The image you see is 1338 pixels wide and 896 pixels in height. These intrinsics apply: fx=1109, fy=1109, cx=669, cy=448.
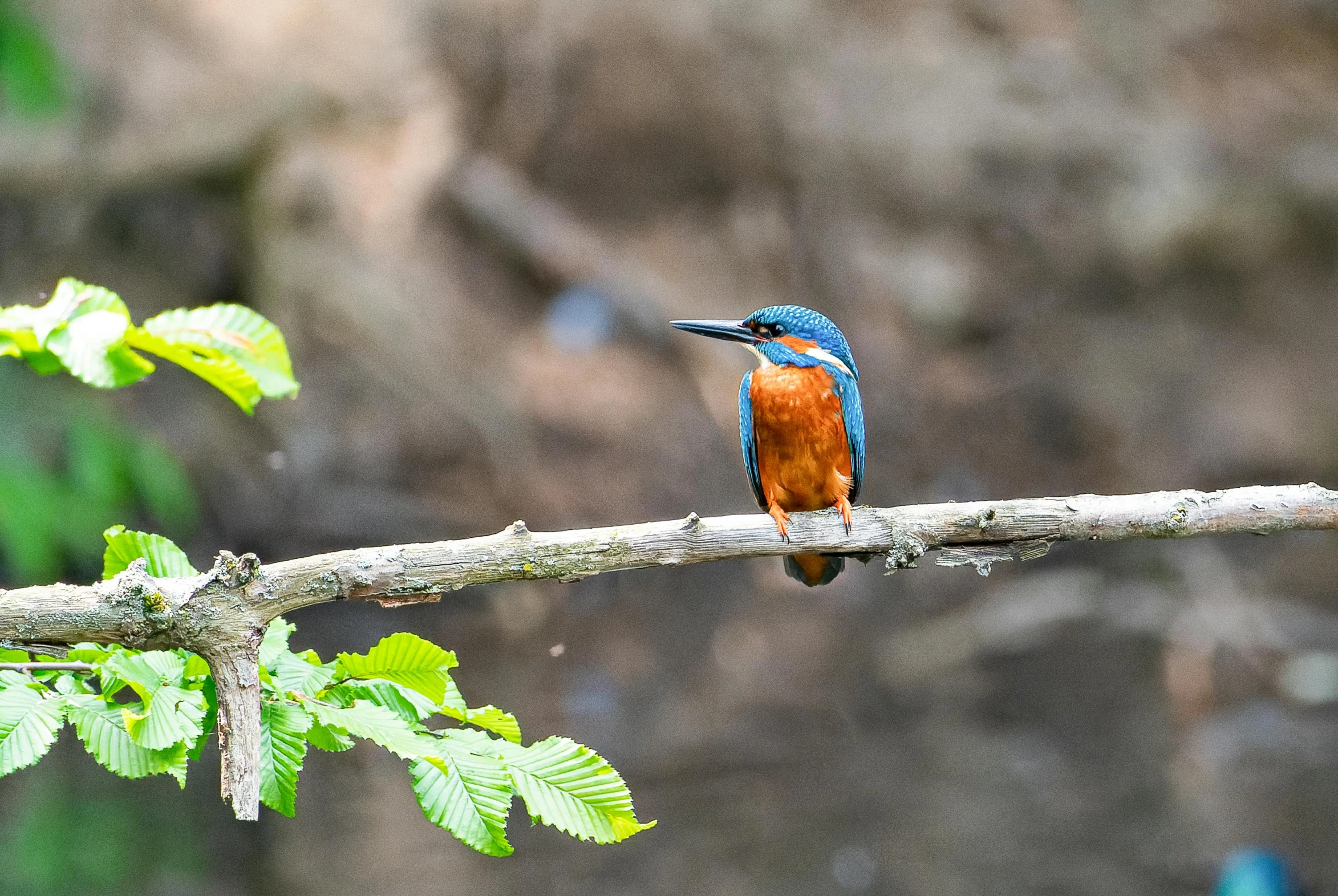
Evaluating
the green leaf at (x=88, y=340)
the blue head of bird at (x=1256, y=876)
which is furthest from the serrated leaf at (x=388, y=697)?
the blue head of bird at (x=1256, y=876)

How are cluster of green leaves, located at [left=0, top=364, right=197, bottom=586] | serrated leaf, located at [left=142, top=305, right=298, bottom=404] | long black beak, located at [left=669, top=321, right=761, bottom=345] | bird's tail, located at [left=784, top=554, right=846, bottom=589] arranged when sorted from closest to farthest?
serrated leaf, located at [left=142, top=305, right=298, bottom=404], bird's tail, located at [left=784, top=554, right=846, bottom=589], long black beak, located at [left=669, top=321, right=761, bottom=345], cluster of green leaves, located at [left=0, top=364, right=197, bottom=586]

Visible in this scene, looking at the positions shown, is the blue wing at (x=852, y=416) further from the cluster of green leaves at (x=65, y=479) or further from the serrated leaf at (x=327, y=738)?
the cluster of green leaves at (x=65, y=479)

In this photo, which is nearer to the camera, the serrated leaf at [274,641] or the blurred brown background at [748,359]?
the serrated leaf at [274,641]

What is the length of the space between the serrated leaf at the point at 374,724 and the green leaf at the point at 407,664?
0.11 ft

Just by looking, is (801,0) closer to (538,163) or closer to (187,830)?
(538,163)

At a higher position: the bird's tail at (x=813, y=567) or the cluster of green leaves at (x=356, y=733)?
the cluster of green leaves at (x=356, y=733)

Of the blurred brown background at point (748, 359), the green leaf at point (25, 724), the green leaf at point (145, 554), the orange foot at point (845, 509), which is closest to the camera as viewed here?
the green leaf at point (25, 724)

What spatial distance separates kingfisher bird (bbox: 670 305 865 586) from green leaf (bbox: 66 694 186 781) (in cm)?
138

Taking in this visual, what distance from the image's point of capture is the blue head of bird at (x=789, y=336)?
2.47 meters

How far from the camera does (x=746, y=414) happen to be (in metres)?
2.56

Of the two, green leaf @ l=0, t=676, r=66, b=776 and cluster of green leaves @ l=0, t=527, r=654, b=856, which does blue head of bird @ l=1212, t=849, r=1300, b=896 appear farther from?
green leaf @ l=0, t=676, r=66, b=776

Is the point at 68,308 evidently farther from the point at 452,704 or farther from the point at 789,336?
the point at 789,336

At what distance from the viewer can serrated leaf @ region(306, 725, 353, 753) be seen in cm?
115

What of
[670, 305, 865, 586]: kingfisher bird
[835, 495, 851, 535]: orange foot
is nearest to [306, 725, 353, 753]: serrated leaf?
[835, 495, 851, 535]: orange foot
